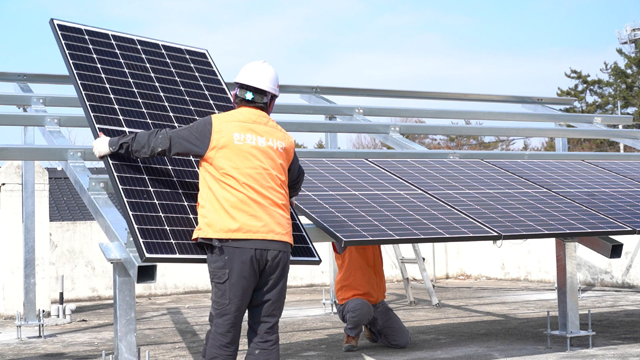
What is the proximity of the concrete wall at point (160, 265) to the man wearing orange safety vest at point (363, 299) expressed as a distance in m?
6.31

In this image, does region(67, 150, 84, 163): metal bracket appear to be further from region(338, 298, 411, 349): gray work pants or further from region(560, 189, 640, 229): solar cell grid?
region(560, 189, 640, 229): solar cell grid

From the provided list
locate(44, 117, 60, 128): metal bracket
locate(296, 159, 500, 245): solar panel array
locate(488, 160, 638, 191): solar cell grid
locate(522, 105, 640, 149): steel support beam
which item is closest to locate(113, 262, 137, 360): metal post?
locate(296, 159, 500, 245): solar panel array

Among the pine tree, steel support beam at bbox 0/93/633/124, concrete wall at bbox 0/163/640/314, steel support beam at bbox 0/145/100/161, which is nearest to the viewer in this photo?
steel support beam at bbox 0/145/100/161

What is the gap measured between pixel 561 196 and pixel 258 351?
13.9 ft

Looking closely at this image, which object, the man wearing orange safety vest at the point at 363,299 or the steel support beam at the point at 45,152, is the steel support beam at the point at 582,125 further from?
the steel support beam at the point at 45,152

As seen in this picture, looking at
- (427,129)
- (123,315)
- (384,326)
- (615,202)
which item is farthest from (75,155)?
(615,202)

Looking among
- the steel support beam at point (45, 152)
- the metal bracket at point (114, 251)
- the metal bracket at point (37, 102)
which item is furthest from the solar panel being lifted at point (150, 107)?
the metal bracket at point (37, 102)

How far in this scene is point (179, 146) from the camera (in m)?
4.07

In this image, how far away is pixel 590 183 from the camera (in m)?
7.71

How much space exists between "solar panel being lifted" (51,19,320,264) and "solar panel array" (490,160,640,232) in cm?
353

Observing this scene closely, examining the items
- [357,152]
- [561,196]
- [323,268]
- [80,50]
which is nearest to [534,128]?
[561,196]

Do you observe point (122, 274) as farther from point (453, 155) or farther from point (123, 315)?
point (453, 155)

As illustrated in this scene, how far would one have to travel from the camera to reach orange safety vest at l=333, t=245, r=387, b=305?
7.73 metres

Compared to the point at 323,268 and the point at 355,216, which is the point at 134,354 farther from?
the point at 323,268
